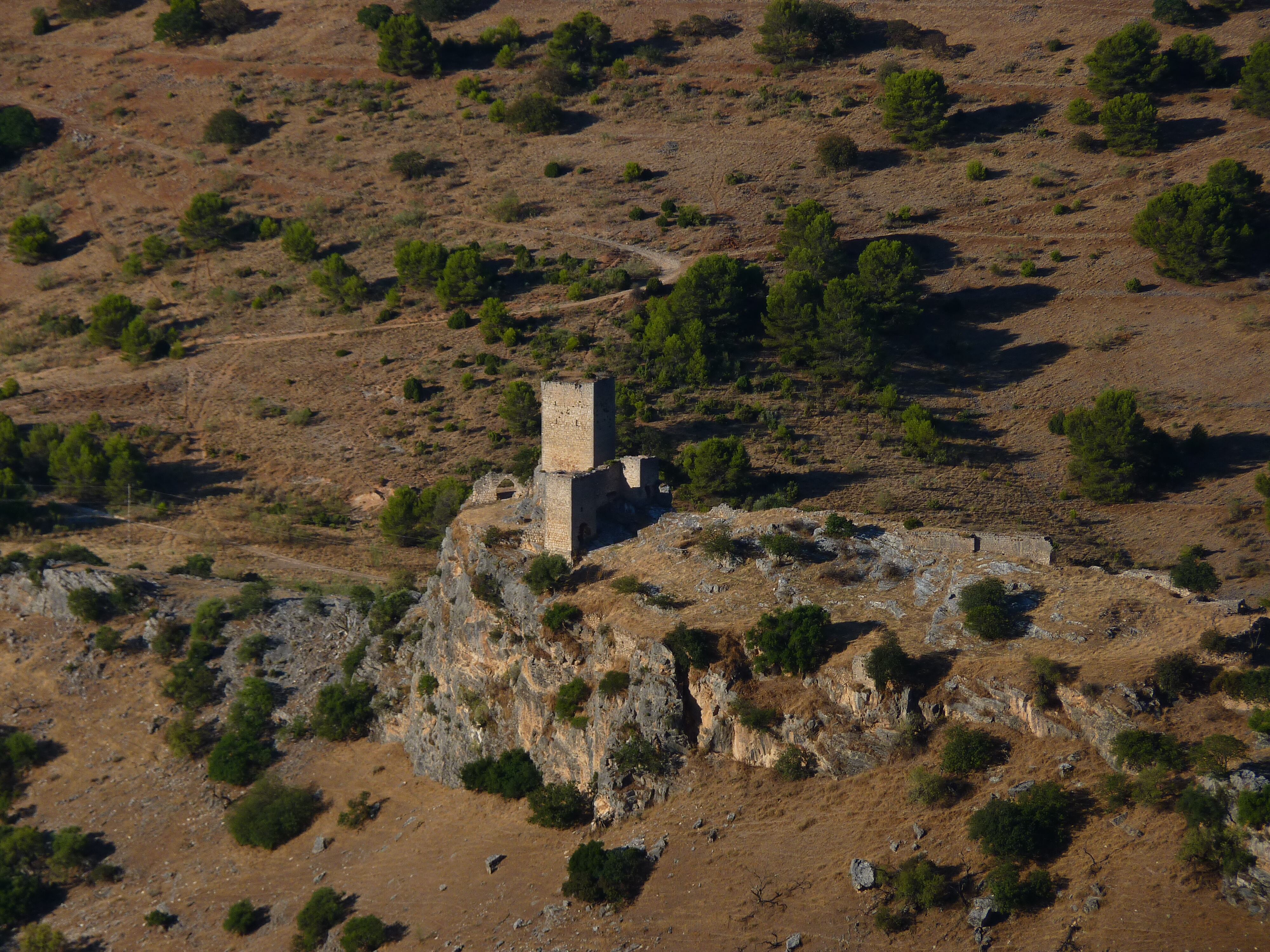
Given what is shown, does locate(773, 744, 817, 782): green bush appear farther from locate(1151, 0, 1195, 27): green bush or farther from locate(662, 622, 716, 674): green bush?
locate(1151, 0, 1195, 27): green bush

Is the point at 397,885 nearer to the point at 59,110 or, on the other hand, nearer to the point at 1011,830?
the point at 1011,830

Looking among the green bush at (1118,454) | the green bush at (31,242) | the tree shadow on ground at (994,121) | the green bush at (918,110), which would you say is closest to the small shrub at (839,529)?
the green bush at (1118,454)

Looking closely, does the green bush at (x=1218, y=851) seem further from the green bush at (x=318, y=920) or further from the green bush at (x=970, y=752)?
the green bush at (x=318, y=920)

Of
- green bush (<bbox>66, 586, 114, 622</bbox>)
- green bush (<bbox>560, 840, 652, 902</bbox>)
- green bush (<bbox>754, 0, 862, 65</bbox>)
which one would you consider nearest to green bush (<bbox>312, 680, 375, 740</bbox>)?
green bush (<bbox>66, 586, 114, 622</bbox>)

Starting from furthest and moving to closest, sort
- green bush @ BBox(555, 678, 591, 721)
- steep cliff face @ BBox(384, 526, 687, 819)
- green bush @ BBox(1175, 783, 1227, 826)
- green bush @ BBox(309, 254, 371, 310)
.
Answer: green bush @ BBox(309, 254, 371, 310) → green bush @ BBox(555, 678, 591, 721) → steep cliff face @ BBox(384, 526, 687, 819) → green bush @ BBox(1175, 783, 1227, 826)

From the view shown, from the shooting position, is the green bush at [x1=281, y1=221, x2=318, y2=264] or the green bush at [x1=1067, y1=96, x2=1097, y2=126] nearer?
the green bush at [x1=281, y1=221, x2=318, y2=264]

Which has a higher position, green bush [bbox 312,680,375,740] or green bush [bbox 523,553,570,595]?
green bush [bbox 523,553,570,595]

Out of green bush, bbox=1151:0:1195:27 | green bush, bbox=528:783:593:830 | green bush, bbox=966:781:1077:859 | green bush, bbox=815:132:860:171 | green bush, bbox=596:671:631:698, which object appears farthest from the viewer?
green bush, bbox=1151:0:1195:27
